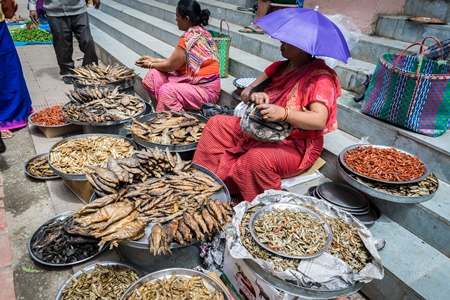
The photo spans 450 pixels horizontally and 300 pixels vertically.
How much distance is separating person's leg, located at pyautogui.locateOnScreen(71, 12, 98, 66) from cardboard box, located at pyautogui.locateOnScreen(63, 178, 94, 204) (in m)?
3.86

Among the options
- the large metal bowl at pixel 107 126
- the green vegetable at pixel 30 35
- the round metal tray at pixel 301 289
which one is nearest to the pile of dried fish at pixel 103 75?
the large metal bowl at pixel 107 126

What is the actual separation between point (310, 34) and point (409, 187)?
5.21 feet

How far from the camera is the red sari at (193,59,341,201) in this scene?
294 centimetres

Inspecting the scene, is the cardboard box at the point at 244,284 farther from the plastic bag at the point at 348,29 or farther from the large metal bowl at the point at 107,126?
the plastic bag at the point at 348,29

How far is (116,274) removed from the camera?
268 cm

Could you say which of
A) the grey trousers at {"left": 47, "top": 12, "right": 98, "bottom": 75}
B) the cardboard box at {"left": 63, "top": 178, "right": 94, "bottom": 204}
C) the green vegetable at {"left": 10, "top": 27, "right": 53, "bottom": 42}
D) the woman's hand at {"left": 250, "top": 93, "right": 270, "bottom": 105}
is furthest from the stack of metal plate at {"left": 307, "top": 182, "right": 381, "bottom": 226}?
the green vegetable at {"left": 10, "top": 27, "right": 53, "bottom": 42}

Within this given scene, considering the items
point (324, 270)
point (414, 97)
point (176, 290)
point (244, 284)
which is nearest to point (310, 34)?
point (414, 97)

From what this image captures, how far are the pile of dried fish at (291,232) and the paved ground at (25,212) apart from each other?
848 mm

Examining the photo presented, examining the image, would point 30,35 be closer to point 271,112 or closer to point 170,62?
point 170,62

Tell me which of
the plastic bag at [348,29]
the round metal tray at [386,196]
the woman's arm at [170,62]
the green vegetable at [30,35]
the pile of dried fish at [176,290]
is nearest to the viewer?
the pile of dried fish at [176,290]

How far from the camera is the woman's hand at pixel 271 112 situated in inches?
109

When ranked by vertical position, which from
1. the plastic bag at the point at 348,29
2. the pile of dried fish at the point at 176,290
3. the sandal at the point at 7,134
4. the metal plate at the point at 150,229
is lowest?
the sandal at the point at 7,134

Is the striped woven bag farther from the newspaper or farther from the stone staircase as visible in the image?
the newspaper

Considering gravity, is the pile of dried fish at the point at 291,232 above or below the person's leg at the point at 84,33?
below
